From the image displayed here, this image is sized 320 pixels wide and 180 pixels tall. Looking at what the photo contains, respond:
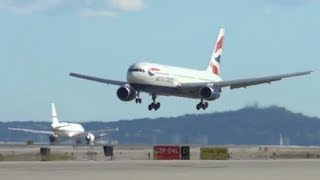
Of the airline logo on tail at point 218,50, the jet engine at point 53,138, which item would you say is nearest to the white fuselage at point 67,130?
the jet engine at point 53,138

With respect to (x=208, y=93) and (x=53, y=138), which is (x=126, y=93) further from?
(x=53, y=138)

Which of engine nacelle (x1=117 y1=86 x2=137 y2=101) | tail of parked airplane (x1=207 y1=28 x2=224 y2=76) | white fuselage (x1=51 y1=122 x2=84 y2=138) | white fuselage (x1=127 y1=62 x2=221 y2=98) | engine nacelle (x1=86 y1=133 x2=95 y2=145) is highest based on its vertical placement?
tail of parked airplane (x1=207 y1=28 x2=224 y2=76)

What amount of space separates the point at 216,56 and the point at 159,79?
27.7m

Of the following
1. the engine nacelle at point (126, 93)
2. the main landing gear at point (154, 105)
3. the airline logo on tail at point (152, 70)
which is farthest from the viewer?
the main landing gear at point (154, 105)

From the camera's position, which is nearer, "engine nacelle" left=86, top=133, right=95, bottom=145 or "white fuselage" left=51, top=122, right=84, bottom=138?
"engine nacelle" left=86, top=133, right=95, bottom=145

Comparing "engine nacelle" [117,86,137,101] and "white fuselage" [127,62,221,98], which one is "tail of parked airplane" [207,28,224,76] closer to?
"white fuselage" [127,62,221,98]

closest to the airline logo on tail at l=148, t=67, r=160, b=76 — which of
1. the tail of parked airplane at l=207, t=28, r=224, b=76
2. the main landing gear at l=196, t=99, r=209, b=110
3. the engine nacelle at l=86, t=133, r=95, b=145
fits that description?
the main landing gear at l=196, t=99, r=209, b=110

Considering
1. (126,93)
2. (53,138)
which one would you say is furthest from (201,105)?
(53,138)

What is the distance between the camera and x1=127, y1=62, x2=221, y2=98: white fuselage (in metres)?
101

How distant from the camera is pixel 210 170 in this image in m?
64.1

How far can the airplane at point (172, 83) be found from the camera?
4003 inches

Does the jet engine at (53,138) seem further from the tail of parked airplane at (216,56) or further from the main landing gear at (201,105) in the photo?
the main landing gear at (201,105)

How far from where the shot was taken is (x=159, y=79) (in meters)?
102

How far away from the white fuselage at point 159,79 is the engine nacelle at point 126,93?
24.2 inches
